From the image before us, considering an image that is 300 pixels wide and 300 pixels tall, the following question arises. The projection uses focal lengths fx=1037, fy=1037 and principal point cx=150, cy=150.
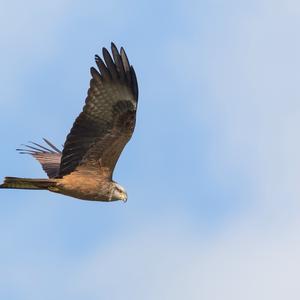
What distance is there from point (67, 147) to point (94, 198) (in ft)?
3.13

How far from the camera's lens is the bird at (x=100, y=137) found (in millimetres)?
16391

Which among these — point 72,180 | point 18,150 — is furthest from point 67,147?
point 18,150

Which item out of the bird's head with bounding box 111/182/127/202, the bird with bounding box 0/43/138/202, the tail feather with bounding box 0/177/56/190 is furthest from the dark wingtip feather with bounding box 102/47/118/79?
the tail feather with bounding box 0/177/56/190

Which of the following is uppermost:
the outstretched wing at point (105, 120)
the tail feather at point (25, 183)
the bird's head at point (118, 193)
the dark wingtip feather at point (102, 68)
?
the dark wingtip feather at point (102, 68)

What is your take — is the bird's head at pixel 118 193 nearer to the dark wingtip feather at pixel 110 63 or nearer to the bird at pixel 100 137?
the bird at pixel 100 137

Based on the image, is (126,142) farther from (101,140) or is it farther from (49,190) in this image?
(49,190)

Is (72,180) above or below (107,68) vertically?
below

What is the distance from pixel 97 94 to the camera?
54.9 ft

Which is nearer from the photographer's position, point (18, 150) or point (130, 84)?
point (130, 84)

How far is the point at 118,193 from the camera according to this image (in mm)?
17297

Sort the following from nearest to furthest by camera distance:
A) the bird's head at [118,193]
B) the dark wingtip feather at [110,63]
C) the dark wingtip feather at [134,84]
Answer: the dark wingtip feather at [110,63]
the dark wingtip feather at [134,84]
the bird's head at [118,193]

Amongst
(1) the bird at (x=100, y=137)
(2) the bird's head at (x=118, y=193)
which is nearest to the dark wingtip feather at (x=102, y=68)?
(1) the bird at (x=100, y=137)

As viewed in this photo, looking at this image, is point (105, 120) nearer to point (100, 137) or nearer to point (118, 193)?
point (100, 137)

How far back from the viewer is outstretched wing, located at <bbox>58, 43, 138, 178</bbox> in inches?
647
